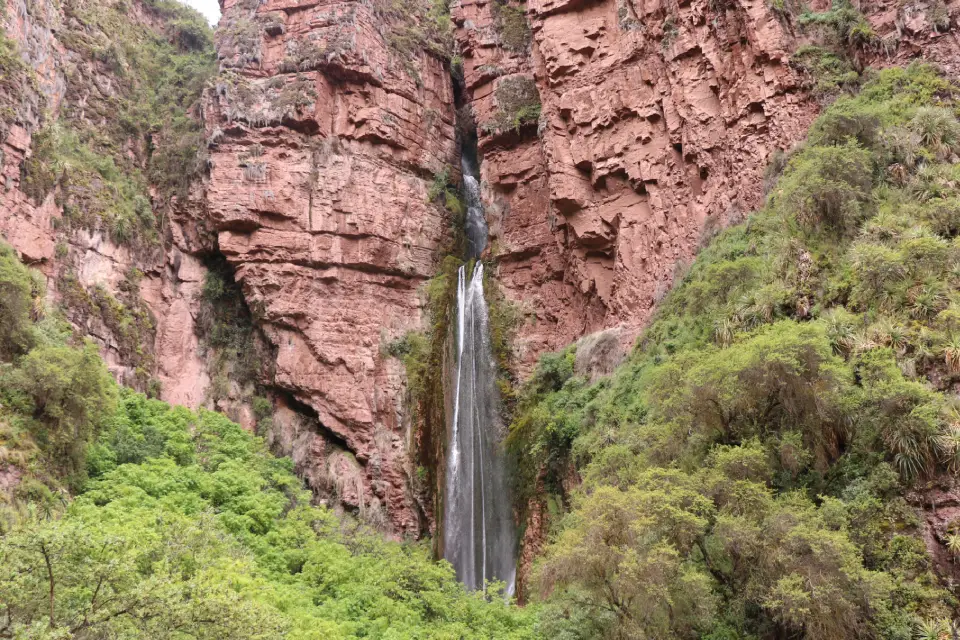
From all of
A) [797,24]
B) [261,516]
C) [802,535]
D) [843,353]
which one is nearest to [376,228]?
[261,516]

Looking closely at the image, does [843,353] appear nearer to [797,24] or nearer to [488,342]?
[797,24]

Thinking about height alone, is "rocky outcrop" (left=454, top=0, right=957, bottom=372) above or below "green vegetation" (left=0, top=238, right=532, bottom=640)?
above

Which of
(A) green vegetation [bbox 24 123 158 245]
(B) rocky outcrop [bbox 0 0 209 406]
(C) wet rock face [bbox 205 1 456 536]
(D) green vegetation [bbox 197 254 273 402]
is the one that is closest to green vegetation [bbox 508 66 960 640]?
(C) wet rock face [bbox 205 1 456 536]

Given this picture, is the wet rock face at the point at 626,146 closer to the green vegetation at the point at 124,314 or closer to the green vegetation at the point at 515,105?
the green vegetation at the point at 515,105

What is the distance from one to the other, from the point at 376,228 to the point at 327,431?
9782 millimetres

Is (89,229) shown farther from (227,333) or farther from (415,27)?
(415,27)

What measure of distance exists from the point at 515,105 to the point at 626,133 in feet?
26.7

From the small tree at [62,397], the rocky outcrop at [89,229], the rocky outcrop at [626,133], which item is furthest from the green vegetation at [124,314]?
the rocky outcrop at [626,133]

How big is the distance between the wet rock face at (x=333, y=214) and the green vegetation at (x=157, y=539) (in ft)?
17.0

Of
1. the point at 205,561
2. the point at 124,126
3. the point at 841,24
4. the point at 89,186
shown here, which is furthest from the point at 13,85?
the point at 841,24

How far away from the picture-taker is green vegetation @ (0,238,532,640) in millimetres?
10211

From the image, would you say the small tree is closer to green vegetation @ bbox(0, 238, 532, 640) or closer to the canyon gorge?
green vegetation @ bbox(0, 238, 532, 640)

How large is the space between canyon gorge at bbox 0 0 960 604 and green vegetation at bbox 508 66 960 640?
5636mm

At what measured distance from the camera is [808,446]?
14672 mm
